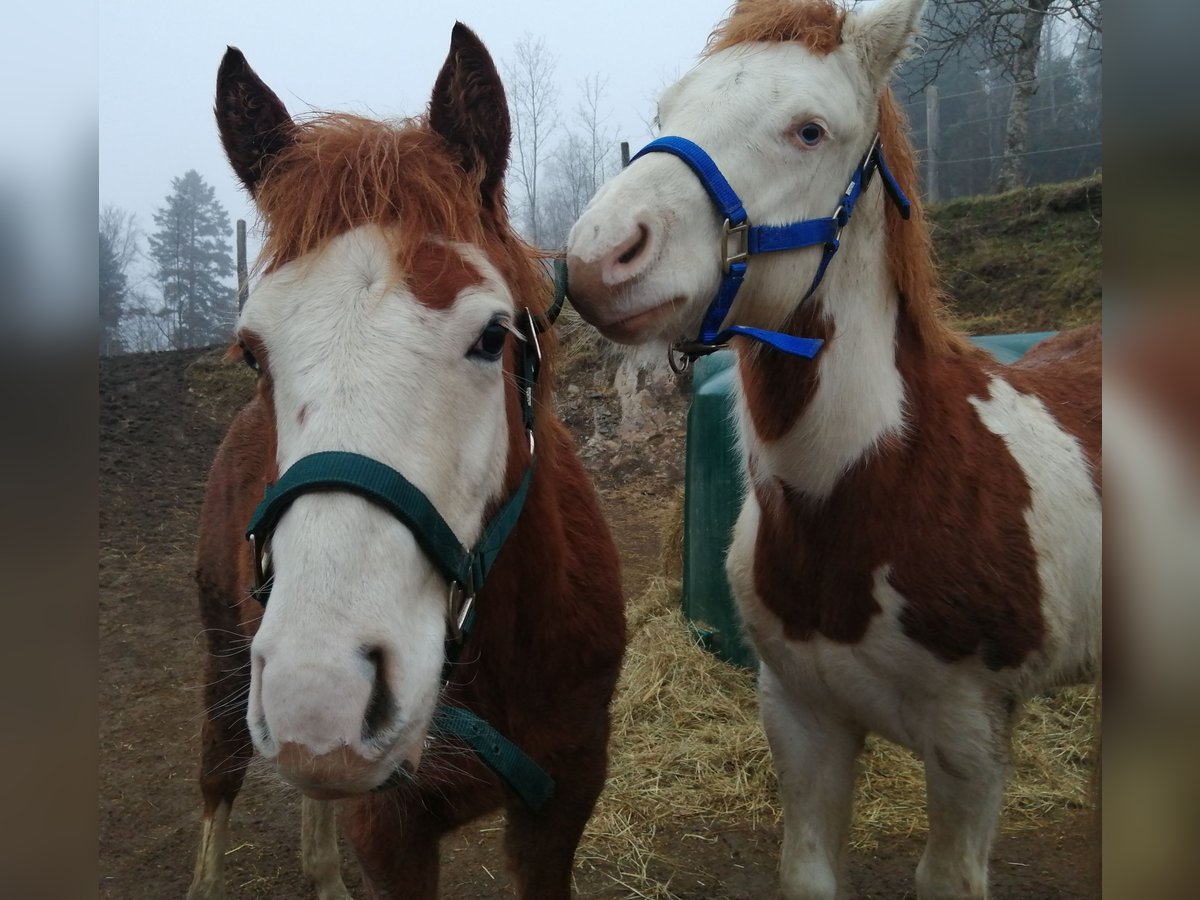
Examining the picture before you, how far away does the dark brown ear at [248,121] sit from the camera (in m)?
1.66

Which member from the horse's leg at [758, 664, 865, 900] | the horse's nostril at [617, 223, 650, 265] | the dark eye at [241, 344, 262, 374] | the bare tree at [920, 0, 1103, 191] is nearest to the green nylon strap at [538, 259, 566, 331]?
the horse's nostril at [617, 223, 650, 265]

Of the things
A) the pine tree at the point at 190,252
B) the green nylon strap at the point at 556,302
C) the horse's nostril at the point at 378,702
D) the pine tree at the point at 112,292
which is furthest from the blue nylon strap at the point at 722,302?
the pine tree at the point at 190,252

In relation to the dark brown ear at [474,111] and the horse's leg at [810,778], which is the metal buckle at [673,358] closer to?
the dark brown ear at [474,111]

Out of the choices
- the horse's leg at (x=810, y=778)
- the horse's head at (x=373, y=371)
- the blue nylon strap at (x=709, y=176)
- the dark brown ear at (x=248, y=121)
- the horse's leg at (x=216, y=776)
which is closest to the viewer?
the horse's head at (x=373, y=371)

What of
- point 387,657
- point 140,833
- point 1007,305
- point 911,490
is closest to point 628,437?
point 1007,305

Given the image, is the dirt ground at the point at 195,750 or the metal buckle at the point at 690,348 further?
the dirt ground at the point at 195,750

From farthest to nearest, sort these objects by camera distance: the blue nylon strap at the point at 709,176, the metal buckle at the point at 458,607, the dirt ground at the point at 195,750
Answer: the dirt ground at the point at 195,750 → the blue nylon strap at the point at 709,176 → the metal buckle at the point at 458,607

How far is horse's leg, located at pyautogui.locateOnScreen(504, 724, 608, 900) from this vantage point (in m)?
2.11

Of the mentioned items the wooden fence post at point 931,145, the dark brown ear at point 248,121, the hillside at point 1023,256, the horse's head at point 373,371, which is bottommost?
the horse's head at point 373,371

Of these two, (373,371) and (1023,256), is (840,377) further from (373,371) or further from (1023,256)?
(1023,256)

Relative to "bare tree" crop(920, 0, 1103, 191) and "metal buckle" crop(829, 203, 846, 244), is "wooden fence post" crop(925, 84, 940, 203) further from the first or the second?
"metal buckle" crop(829, 203, 846, 244)

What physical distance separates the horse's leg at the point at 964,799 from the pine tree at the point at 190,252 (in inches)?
170

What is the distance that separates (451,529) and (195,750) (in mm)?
3705

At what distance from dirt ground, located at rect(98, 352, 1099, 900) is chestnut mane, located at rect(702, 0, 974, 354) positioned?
1.30 meters
